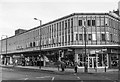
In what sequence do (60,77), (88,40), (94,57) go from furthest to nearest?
(88,40) → (94,57) → (60,77)

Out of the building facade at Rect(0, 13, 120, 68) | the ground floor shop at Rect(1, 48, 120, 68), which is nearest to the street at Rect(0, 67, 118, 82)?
the ground floor shop at Rect(1, 48, 120, 68)

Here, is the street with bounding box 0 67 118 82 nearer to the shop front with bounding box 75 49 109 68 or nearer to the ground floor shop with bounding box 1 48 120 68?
the ground floor shop with bounding box 1 48 120 68

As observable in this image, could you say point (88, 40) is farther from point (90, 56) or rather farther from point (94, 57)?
point (94, 57)

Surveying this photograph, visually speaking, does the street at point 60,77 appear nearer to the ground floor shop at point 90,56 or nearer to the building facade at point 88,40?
the ground floor shop at point 90,56

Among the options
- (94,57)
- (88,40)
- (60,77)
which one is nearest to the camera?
(60,77)

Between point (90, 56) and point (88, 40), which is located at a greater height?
point (88, 40)

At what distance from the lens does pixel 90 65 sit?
44.4 m

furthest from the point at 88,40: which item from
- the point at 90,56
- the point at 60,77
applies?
the point at 60,77

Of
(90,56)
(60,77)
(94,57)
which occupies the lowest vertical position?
(60,77)

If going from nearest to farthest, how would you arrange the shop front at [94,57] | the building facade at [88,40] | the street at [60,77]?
the street at [60,77]
the shop front at [94,57]
the building facade at [88,40]

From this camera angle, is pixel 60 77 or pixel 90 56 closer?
pixel 60 77

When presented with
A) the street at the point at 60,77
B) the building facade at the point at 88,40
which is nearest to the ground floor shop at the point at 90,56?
the building facade at the point at 88,40

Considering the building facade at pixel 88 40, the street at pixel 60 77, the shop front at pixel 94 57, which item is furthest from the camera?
the building facade at pixel 88 40

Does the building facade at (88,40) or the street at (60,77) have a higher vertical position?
the building facade at (88,40)
